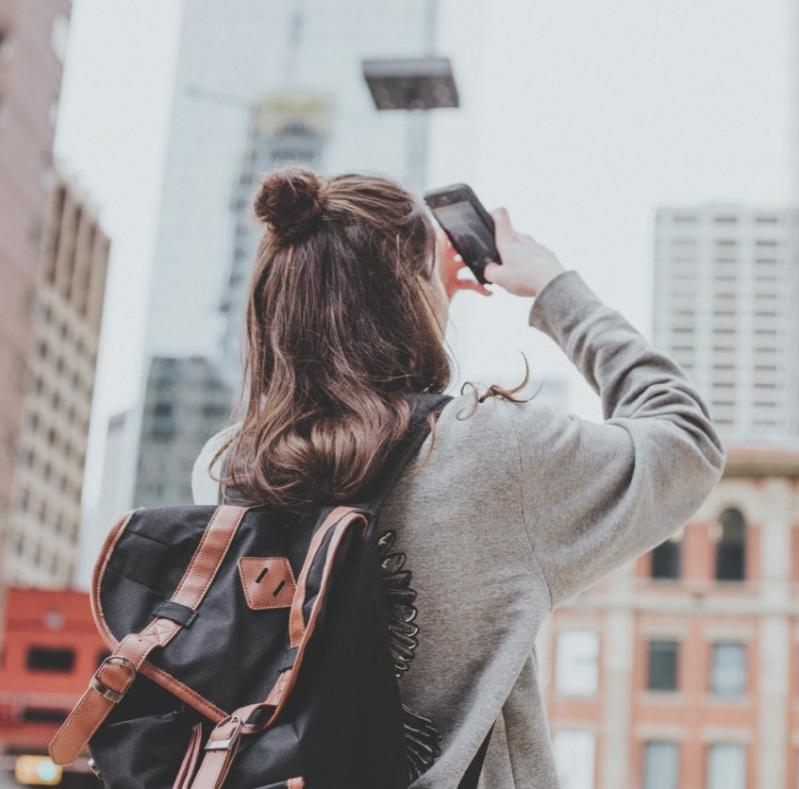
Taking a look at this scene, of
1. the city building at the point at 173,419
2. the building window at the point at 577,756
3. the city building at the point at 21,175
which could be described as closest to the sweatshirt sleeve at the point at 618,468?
the city building at the point at 173,419

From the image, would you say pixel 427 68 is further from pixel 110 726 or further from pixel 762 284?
pixel 762 284

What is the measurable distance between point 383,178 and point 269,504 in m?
0.31

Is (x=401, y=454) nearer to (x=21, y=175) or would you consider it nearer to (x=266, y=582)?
(x=266, y=582)

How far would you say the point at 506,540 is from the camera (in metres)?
0.86

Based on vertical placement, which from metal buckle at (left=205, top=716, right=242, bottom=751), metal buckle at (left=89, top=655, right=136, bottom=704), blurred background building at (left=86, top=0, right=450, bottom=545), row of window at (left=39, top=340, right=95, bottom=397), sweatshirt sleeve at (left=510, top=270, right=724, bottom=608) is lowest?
metal buckle at (left=205, top=716, right=242, bottom=751)

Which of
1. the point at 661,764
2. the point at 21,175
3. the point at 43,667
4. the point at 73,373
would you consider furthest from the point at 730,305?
the point at 43,667

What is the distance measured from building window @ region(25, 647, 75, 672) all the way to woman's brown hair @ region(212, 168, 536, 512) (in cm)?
1334

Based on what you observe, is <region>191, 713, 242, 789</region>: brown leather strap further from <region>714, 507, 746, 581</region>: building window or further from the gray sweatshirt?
<region>714, 507, 746, 581</region>: building window

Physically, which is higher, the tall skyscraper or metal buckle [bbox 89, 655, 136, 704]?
the tall skyscraper

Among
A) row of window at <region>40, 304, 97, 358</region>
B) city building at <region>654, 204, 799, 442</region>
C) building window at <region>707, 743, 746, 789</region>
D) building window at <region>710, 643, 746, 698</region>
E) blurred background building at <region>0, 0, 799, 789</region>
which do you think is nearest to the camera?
blurred background building at <region>0, 0, 799, 789</region>

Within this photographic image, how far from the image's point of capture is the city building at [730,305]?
76.8 m

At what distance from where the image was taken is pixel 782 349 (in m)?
77.1

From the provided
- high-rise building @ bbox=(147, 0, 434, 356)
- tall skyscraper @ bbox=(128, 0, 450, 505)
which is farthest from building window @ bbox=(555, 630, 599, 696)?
high-rise building @ bbox=(147, 0, 434, 356)

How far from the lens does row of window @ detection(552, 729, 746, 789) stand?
17531mm
